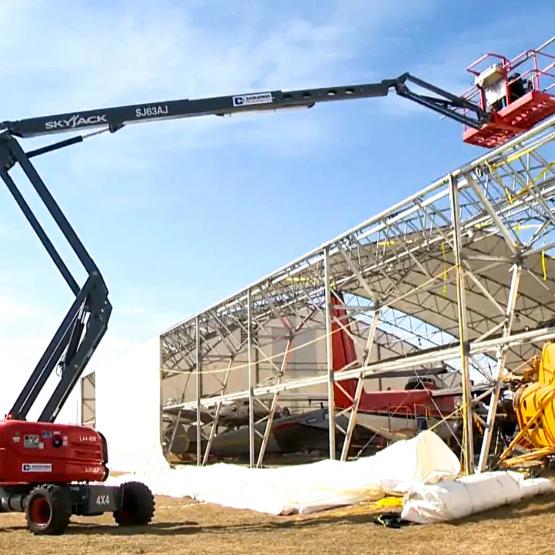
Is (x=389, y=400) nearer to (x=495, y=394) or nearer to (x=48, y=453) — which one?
(x=495, y=394)

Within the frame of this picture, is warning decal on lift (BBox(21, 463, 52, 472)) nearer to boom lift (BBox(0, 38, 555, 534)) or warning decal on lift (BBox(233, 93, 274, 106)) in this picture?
boom lift (BBox(0, 38, 555, 534))

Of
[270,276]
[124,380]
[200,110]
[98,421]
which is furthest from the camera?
[98,421]

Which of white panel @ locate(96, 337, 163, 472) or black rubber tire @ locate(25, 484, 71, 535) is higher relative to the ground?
white panel @ locate(96, 337, 163, 472)

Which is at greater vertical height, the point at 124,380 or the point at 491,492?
the point at 124,380

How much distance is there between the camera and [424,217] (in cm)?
1766

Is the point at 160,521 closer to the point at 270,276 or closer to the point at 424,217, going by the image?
the point at 424,217

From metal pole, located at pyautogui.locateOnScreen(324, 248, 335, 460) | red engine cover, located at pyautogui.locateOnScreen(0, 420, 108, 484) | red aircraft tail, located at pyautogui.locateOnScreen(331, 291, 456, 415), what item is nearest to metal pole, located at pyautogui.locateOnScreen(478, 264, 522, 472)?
metal pole, located at pyautogui.locateOnScreen(324, 248, 335, 460)

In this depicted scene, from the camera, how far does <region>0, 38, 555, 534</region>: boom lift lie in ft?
41.1

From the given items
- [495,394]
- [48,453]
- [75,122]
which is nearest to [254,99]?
[75,122]

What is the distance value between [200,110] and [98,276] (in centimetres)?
453

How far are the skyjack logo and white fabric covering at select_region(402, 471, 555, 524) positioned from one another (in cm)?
1003

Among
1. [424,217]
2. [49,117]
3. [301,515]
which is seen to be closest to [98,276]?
[49,117]

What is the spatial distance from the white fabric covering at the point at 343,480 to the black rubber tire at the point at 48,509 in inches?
166

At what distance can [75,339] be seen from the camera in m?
14.1
